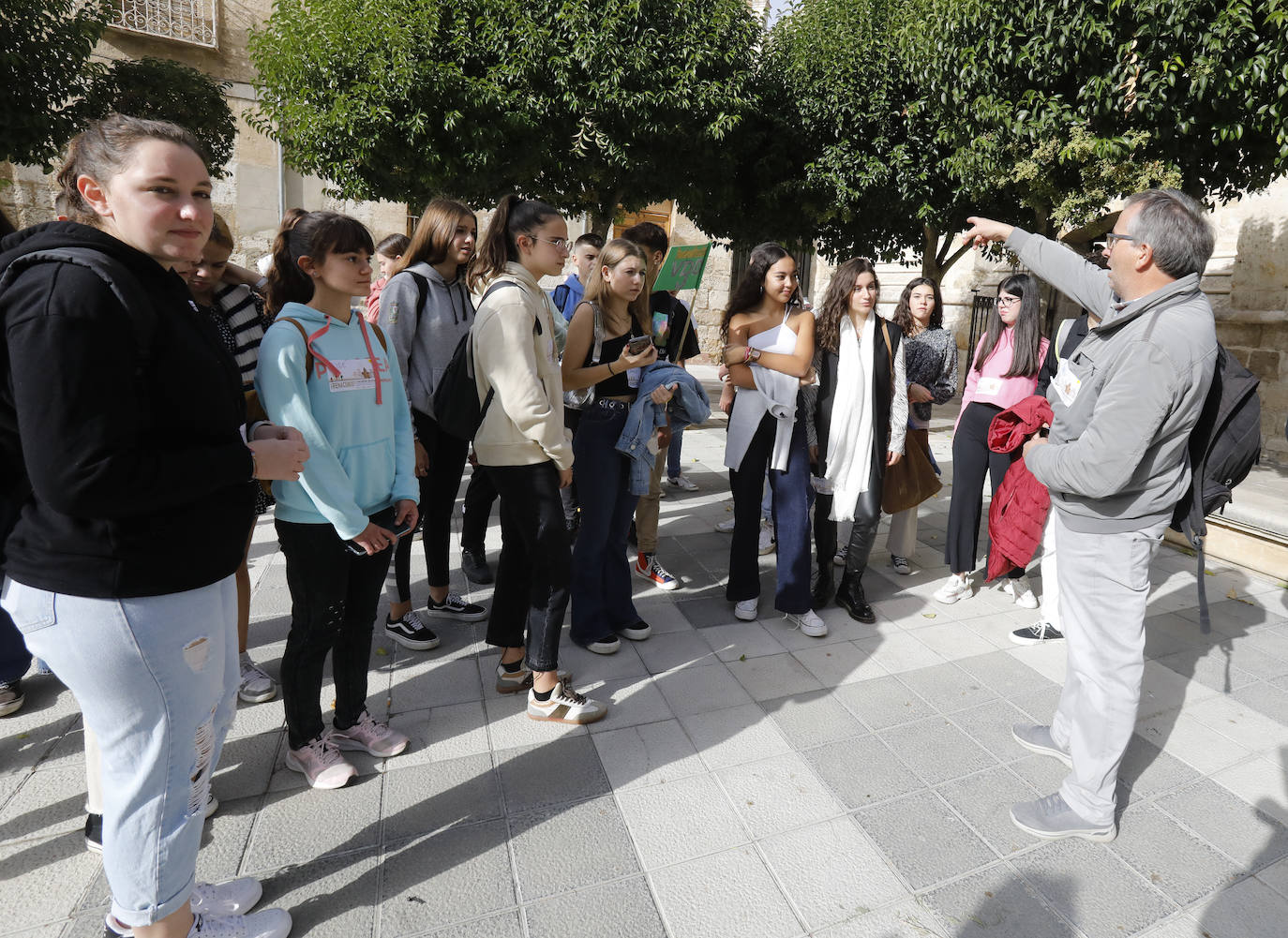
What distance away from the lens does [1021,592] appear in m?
4.34

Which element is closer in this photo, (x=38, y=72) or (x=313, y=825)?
(x=313, y=825)

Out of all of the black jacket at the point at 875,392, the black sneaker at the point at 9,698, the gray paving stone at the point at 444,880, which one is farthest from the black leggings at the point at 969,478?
the black sneaker at the point at 9,698

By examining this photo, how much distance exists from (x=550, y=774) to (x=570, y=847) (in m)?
Answer: 0.38

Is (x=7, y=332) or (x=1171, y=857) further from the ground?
(x=7, y=332)

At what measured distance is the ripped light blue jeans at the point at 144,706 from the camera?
1.43 m

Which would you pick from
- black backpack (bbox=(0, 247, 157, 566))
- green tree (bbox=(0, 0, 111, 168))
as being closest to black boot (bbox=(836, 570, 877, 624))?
black backpack (bbox=(0, 247, 157, 566))

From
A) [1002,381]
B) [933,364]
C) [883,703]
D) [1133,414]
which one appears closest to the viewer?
[1133,414]

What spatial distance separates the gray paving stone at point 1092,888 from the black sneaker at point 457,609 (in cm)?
260

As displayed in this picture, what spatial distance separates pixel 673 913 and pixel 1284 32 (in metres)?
6.57

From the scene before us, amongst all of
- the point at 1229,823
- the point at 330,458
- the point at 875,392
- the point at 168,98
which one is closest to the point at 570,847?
the point at 330,458

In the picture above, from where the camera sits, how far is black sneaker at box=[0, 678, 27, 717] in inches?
112

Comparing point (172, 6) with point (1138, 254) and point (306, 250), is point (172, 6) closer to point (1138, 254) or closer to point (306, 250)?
point (306, 250)

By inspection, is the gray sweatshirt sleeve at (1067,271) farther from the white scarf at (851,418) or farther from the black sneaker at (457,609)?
the black sneaker at (457,609)

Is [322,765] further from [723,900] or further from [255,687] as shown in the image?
[723,900]
